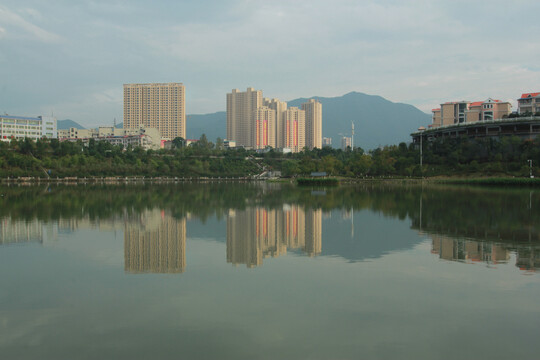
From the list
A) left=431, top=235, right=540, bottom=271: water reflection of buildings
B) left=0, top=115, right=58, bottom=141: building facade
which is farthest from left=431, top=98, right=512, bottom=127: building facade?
left=0, top=115, right=58, bottom=141: building facade

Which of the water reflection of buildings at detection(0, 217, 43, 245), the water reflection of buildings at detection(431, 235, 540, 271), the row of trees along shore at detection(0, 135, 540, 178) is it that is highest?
the row of trees along shore at detection(0, 135, 540, 178)

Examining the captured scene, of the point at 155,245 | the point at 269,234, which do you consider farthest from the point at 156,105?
the point at 155,245

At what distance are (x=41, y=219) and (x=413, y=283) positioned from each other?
13.9 meters

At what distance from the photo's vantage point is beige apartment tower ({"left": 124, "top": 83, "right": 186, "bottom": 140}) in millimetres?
135875

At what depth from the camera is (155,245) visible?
11172 mm

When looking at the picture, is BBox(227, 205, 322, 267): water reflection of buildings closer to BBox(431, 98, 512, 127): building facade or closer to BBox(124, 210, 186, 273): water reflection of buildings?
BBox(124, 210, 186, 273): water reflection of buildings

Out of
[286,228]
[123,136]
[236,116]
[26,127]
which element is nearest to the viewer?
[286,228]

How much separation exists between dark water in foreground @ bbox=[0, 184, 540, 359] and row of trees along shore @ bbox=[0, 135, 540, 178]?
40.8 m

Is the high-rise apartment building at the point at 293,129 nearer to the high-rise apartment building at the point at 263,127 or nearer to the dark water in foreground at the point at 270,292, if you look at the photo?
the high-rise apartment building at the point at 263,127

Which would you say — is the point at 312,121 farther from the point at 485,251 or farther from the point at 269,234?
the point at 485,251

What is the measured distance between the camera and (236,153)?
96562 mm

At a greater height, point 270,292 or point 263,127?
point 263,127

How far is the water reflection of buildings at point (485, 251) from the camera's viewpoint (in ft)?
30.7

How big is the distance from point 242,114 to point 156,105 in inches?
1061
